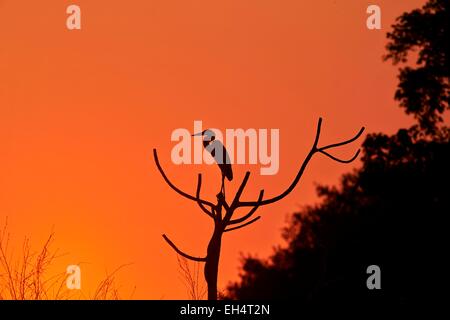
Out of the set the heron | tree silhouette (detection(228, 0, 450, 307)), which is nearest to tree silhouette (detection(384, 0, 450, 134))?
tree silhouette (detection(228, 0, 450, 307))

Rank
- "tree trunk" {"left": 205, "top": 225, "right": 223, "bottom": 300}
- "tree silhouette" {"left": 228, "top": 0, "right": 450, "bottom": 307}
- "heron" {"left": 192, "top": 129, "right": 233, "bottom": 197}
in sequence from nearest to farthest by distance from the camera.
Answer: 1. "tree trunk" {"left": 205, "top": 225, "right": 223, "bottom": 300}
2. "heron" {"left": 192, "top": 129, "right": 233, "bottom": 197}
3. "tree silhouette" {"left": 228, "top": 0, "right": 450, "bottom": 307}

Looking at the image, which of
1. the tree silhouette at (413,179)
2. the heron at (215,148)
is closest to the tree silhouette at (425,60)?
the tree silhouette at (413,179)

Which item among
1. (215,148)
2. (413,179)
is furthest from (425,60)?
(215,148)

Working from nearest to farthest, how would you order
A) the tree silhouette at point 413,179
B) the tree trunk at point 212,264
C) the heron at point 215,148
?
the tree trunk at point 212,264, the heron at point 215,148, the tree silhouette at point 413,179

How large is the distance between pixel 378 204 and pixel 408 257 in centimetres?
298

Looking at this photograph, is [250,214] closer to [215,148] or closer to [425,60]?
[215,148]

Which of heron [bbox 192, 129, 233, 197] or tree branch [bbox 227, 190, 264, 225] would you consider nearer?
tree branch [bbox 227, 190, 264, 225]

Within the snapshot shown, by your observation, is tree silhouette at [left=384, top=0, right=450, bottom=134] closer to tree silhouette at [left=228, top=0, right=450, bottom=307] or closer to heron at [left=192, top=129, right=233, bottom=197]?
tree silhouette at [left=228, top=0, right=450, bottom=307]

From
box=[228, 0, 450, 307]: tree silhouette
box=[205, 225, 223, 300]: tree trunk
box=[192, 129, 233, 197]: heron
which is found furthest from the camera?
box=[228, 0, 450, 307]: tree silhouette

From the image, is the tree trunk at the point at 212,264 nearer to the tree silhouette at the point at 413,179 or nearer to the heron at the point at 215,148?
the heron at the point at 215,148

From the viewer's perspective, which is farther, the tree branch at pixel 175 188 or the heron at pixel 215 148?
the heron at pixel 215 148

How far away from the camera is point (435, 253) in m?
24.7
